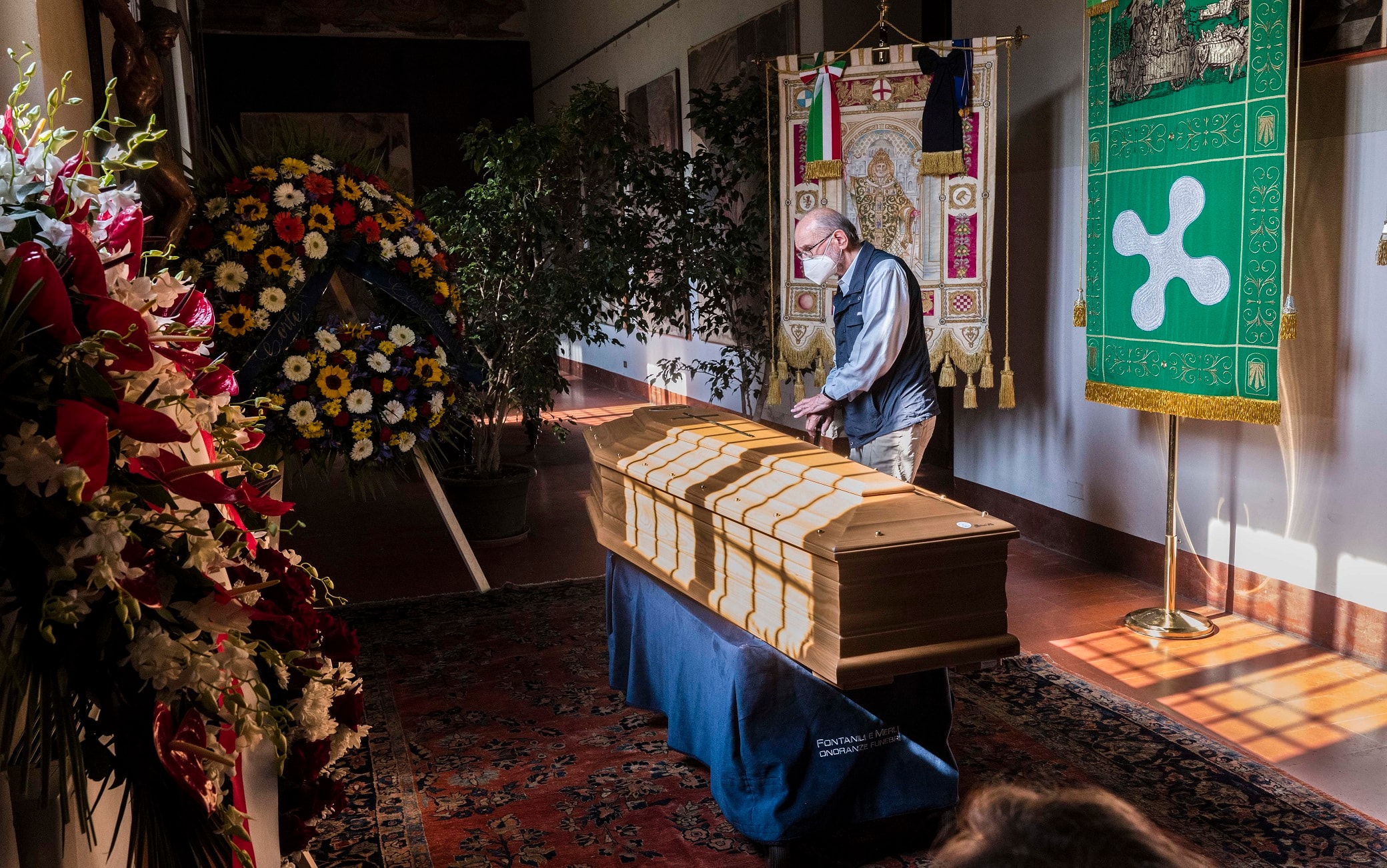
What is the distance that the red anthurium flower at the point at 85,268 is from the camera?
3.53ft

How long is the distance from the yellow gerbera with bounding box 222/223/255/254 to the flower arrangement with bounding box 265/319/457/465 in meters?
0.37

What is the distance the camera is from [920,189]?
5.52 m

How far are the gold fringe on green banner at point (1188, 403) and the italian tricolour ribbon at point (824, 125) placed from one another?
1662mm

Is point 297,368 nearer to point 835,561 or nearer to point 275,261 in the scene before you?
point 275,261

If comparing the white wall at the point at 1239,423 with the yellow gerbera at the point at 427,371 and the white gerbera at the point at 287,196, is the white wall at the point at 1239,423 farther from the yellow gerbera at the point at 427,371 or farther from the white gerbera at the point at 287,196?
the white gerbera at the point at 287,196

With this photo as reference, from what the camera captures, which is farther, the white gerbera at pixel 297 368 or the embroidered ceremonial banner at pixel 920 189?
the embroidered ceremonial banner at pixel 920 189

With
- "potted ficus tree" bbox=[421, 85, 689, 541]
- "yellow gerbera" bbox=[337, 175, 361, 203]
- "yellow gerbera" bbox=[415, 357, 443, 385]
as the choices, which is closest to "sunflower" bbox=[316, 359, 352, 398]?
"yellow gerbera" bbox=[415, 357, 443, 385]

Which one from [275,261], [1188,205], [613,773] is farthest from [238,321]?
[1188,205]

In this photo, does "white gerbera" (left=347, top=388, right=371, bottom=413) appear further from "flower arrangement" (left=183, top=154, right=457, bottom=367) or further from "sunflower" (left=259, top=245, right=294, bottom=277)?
"sunflower" (left=259, top=245, right=294, bottom=277)

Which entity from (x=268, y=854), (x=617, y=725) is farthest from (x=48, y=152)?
(x=617, y=725)

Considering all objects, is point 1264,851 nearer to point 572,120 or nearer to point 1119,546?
point 1119,546

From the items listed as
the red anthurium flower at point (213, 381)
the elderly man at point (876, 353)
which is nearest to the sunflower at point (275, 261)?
the elderly man at point (876, 353)

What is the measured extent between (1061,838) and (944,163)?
4.93m

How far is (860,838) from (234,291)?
266 cm
